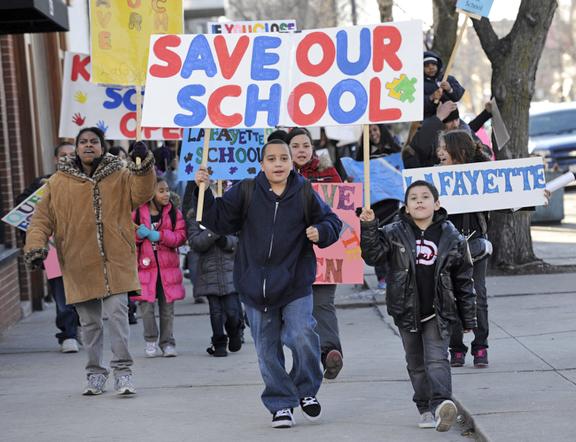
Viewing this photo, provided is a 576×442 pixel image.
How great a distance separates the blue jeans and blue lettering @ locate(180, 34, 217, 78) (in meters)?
1.79

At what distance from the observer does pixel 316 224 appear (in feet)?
23.4

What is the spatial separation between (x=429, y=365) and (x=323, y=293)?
1805 millimetres

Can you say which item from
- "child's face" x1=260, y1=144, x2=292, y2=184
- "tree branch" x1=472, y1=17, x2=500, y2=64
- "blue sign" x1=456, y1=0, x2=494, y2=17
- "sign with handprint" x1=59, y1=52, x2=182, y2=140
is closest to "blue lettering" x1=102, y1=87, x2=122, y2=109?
"sign with handprint" x1=59, y1=52, x2=182, y2=140

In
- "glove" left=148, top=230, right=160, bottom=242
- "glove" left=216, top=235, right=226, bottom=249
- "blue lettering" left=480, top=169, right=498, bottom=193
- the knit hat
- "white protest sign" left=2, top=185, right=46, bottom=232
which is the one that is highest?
the knit hat

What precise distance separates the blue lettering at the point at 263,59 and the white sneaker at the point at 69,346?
353cm

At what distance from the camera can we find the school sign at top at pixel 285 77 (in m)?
8.12

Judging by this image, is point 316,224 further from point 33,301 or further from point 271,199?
point 33,301

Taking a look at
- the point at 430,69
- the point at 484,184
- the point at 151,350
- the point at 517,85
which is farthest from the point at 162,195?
the point at 517,85

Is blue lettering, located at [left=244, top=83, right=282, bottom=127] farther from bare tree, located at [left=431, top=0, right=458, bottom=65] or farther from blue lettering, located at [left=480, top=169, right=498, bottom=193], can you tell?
bare tree, located at [left=431, top=0, right=458, bottom=65]

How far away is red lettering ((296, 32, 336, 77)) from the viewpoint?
8289 mm

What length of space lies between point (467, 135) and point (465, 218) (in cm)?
59

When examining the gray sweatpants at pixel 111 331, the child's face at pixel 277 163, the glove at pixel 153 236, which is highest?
the child's face at pixel 277 163

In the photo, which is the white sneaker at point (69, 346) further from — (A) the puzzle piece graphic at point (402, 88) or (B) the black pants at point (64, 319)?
(A) the puzzle piece graphic at point (402, 88)

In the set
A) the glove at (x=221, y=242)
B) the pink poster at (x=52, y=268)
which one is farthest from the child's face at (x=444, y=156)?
the pink poster at (x=52, y=268)
